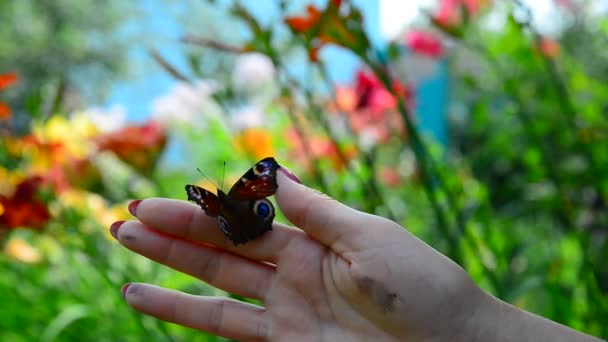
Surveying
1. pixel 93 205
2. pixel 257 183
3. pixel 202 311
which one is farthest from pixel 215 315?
pixel 93 205

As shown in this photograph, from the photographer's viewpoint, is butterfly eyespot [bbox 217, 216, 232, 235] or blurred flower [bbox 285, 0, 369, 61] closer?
butterfly eyespot [bbox 217, 216, 232, 235]

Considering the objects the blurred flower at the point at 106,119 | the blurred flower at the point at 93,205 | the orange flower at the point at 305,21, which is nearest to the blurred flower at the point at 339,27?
the orange flower at the point at 305,21

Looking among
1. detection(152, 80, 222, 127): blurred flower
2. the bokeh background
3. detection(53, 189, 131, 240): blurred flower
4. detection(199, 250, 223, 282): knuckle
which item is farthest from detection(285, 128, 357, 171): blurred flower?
detection(199, 250, 223, 282): knuckle

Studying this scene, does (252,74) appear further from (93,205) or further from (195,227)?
Result: (195,227)

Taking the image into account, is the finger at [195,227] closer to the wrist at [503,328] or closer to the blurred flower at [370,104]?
the wrist at [503,328]

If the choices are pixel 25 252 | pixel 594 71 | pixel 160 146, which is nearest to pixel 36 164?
pixel 160 146

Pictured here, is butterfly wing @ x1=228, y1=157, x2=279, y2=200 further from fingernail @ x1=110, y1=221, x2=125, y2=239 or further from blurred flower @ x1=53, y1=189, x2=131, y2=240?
blurred flower @ x1=53, y1=189, x2=131, y2=240

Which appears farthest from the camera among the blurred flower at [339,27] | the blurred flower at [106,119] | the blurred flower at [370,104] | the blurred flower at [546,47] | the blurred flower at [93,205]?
the blurred flower at [106,119]
